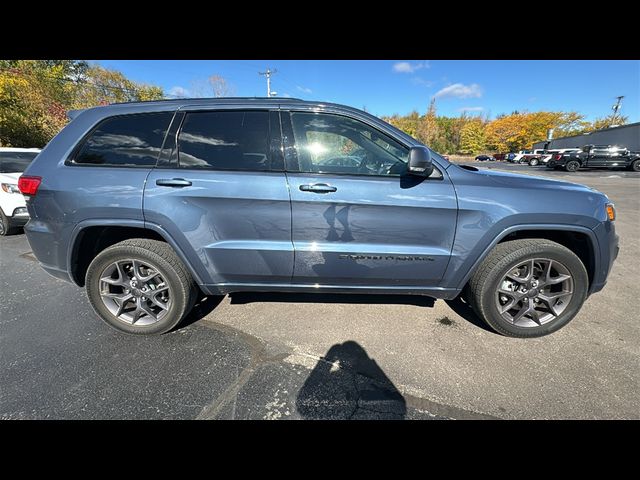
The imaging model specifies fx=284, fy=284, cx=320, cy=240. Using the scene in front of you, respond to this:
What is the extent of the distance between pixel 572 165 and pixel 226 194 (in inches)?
1070

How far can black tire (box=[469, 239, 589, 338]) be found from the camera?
2348 millimetres

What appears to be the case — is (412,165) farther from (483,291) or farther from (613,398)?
(613,398)

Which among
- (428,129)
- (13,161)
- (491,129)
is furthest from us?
(491,129)

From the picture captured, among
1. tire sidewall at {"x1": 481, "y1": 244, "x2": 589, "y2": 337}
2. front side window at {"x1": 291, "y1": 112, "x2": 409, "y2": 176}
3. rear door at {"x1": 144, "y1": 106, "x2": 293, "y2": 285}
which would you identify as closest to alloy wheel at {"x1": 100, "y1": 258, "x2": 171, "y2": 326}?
rear door at {"x1": 144, "y1": 106, "x2": 293, "y2": 285}

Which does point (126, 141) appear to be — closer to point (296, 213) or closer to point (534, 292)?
point (296, 213)

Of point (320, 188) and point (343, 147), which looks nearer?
point (320, 188)

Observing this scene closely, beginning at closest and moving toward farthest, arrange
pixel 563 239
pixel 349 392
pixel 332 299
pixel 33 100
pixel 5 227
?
pixel 349 392 → pixel 563 239 → pixel 332 299 → pixel 5 227 → pixel 33 100

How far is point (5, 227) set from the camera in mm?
5105

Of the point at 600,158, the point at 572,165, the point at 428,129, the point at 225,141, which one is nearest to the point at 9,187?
the point at 225,141

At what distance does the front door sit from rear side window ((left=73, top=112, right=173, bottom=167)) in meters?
1.10

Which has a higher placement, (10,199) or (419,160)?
(419,160)

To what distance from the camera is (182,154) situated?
7.63 ft

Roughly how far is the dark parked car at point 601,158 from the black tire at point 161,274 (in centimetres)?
2745
